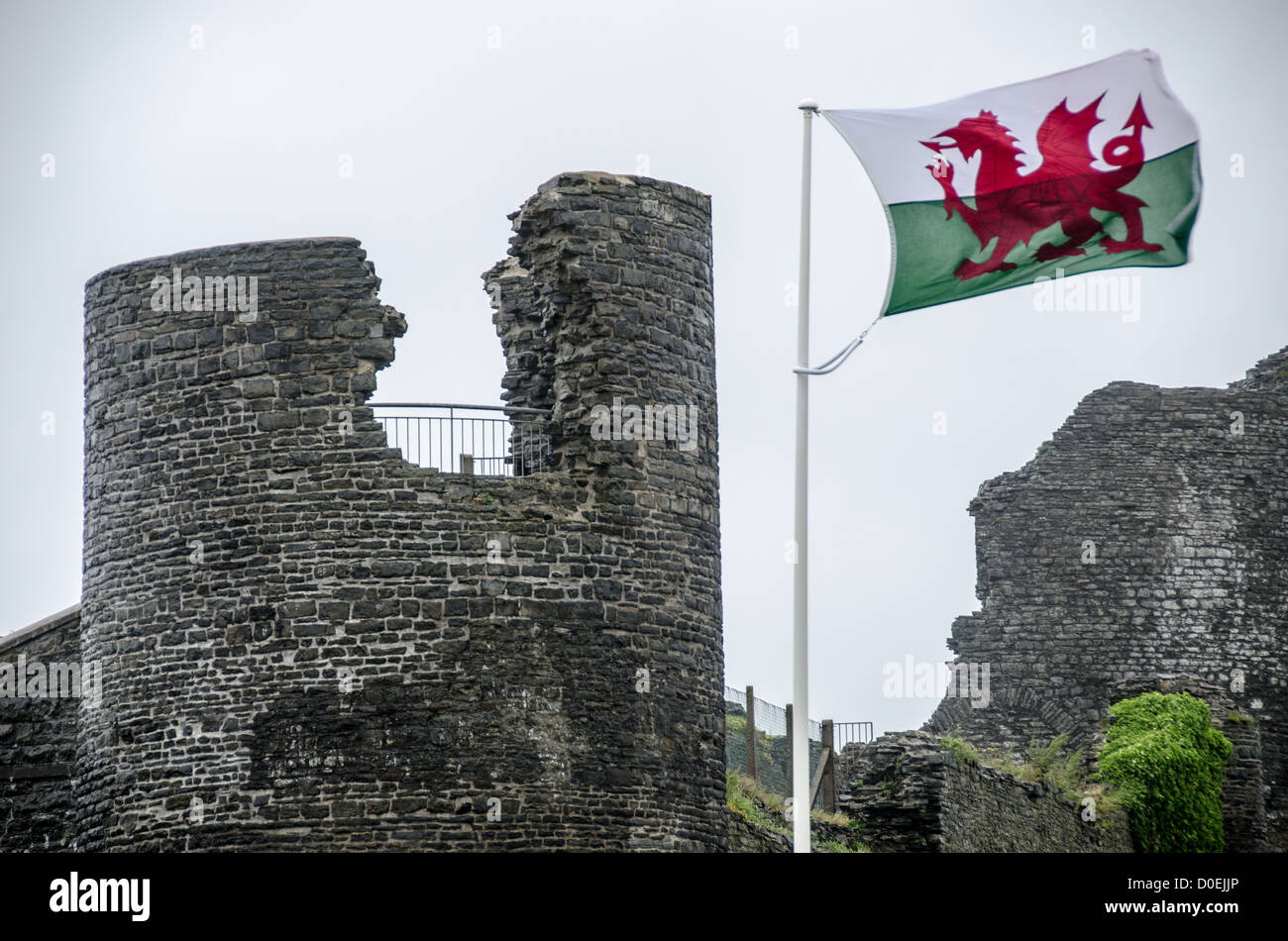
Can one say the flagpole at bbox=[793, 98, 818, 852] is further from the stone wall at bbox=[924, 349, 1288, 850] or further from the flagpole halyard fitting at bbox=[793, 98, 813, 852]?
the stone wall at bbox=[924, 349, 1288, 850]

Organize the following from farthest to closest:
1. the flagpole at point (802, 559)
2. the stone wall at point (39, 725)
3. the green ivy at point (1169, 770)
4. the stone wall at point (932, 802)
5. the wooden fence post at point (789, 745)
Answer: the green ivy at point (1169, 770) → the wooden fence post at point (789, 745) → the stone wall at point (932, 802) → the stone wall at point (39, 725) → the flagpole at point (802, 559)

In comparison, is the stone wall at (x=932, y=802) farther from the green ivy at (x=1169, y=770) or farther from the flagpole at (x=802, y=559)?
the flagpole at (x=802, y=559)

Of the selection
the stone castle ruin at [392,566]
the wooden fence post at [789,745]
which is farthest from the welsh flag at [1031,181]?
the wooden fence post at [789,745]

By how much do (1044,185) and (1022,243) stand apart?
56 centimetres

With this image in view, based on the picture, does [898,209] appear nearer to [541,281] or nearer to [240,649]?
[541,281]

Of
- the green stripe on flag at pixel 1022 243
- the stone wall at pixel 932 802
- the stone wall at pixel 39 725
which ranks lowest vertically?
the stone wall at pixel 932 802

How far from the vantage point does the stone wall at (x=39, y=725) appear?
30.0 meters

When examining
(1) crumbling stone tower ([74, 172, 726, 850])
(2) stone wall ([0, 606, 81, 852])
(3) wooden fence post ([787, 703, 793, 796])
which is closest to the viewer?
(1) crumbling stone tower ([74, 172, 726, 850])

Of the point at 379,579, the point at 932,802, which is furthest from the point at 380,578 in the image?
the point at 932,802

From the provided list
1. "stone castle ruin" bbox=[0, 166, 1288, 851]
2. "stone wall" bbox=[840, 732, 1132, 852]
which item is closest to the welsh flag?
"stone castle ruin" bbox=[0, 166, 1288, 851]

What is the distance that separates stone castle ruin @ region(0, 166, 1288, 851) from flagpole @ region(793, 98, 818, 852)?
381cm

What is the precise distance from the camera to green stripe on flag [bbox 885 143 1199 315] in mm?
21734

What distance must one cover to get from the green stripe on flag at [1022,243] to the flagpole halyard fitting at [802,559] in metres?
0.78
